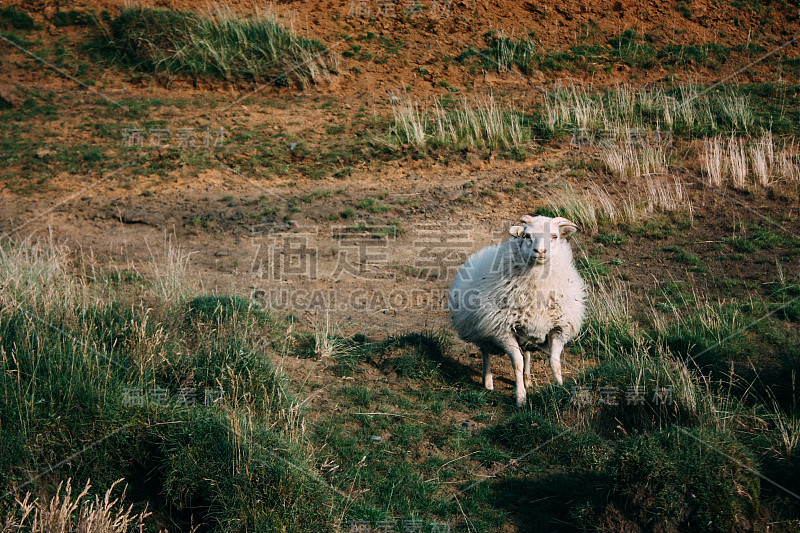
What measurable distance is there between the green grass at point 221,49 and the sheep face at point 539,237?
11114mm

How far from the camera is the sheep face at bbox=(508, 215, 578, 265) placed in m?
6.51

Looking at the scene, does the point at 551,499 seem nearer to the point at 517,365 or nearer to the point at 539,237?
the point at 517,365

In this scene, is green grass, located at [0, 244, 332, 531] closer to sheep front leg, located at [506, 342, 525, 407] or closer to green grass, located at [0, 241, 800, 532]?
green grass, located at [0, 241, 800, 532]

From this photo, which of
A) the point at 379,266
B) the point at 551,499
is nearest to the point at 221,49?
the point at 379,266

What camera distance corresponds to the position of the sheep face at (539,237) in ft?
21.4

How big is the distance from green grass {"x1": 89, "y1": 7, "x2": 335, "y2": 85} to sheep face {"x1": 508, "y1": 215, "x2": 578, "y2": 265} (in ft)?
36.5

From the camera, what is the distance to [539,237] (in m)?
6.52

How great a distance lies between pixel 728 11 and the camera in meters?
18.9

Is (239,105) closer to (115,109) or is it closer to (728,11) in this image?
(115,109)

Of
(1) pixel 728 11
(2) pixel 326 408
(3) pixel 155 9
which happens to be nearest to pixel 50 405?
(2) pixel 326 408

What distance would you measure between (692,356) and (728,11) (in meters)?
15.5

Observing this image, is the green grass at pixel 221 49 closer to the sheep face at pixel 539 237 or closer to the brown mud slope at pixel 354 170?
the brown mud slope at pixel 354 170

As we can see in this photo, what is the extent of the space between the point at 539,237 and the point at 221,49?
12.7m

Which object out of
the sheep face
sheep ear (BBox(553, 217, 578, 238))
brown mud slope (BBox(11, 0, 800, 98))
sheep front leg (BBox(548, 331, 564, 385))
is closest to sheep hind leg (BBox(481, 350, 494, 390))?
sheep front leg (BBox(548, 331, 564, 385))
